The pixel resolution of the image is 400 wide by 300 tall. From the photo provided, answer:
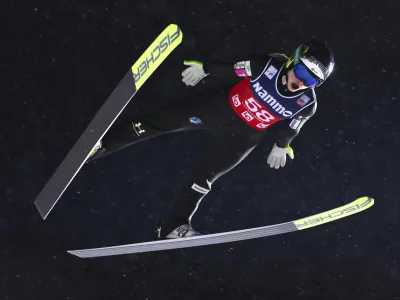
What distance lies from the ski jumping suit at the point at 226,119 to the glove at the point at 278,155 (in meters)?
0.03

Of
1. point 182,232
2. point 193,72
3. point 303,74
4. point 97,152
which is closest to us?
point 303,74

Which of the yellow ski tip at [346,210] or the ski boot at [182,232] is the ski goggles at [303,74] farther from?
the ski boot at [182,232]

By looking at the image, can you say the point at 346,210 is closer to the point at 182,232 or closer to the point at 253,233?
the point at 253,233

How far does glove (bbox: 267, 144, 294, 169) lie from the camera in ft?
10.8

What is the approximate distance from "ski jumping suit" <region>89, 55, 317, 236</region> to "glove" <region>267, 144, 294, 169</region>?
3 centimetres

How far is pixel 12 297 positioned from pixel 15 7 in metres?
1.33

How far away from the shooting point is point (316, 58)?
2.95m

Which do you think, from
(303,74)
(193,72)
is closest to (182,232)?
(193,72)

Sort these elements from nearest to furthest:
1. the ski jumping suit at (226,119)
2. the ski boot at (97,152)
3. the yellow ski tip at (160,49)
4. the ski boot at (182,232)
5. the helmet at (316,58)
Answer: the yellow ski tip at (160,49), the helmet at (316,58), the ski jumping suit at (226,119), the ski boot at (97,152), the ski boot at (182,232)

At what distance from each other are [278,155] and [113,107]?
30.6 inches

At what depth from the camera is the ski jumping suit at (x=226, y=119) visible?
3094 millimetres

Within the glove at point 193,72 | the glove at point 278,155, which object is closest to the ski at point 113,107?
the glove at point 193,72

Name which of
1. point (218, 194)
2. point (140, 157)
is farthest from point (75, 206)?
point (218, 194)

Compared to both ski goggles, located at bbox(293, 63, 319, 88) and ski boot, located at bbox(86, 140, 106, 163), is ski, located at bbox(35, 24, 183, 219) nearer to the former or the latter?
ski boot, located at bbox(86, 140, 106, 163)
